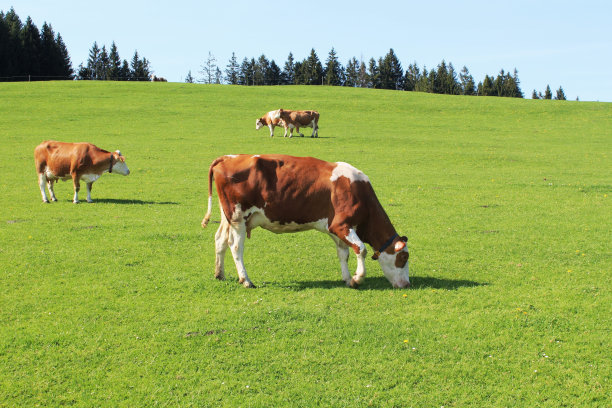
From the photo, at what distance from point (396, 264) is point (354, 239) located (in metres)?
0.87

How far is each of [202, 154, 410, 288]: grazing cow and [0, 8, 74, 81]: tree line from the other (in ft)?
281

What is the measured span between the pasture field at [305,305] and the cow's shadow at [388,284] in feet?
0.18

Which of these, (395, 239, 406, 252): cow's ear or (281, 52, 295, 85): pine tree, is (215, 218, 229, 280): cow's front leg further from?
(281, 52, 295, 85): pine tree

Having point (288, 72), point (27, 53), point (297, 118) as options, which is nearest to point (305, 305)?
point (297, 118)

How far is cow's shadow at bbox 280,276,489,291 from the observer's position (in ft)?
30.9

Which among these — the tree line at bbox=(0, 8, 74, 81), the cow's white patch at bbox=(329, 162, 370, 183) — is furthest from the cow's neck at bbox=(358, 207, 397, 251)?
the tree line at bbox=(0, 8, 74, 81)

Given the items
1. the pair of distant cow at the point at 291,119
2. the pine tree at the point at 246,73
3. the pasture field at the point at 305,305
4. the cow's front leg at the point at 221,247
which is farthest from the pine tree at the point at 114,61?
the cow's front leg at the point at 221,247

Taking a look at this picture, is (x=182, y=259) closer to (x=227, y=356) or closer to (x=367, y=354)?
(x=227, y=356)

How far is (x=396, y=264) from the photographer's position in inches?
366

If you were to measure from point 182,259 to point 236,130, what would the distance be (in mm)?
27957

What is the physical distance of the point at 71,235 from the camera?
1328 centimetres

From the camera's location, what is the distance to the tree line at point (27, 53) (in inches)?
3410

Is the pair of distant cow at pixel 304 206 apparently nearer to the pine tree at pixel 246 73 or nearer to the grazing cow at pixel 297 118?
the grazing cow at pixel 297 118

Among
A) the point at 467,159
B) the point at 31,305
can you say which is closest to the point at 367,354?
the point at 31,305
